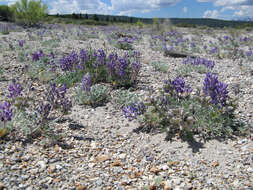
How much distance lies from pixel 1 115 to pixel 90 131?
3.99ft

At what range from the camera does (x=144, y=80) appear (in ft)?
18.7

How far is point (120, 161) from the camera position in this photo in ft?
9.55

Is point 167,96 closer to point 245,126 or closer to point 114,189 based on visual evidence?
point 245,126

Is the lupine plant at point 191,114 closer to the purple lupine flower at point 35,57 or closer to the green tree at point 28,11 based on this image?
the purple lupine flower at point 35,57

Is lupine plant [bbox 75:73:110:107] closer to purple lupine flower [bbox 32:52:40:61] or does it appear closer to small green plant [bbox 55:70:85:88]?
small green plant [bbox 55:70:85:88]

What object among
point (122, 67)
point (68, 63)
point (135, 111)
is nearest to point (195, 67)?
point (122, 67)

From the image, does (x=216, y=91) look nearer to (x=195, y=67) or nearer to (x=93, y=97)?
(x=93, y=97)

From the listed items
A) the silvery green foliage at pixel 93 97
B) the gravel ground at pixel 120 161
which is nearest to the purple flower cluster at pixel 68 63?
the silvery green foliage at pixel 93 97

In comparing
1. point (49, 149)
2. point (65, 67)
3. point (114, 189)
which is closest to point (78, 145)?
point (49, 149)

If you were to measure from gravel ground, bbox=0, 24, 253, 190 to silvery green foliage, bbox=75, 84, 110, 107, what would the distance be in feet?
1.85

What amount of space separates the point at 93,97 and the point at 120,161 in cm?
171

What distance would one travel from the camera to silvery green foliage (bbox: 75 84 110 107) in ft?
14.2

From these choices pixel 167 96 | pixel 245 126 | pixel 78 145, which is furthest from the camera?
pixel 167 96

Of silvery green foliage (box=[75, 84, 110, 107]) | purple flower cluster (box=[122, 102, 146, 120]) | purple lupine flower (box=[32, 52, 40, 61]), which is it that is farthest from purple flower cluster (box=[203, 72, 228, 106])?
purple lupine flower (box=[32, 52, 40, 61])
